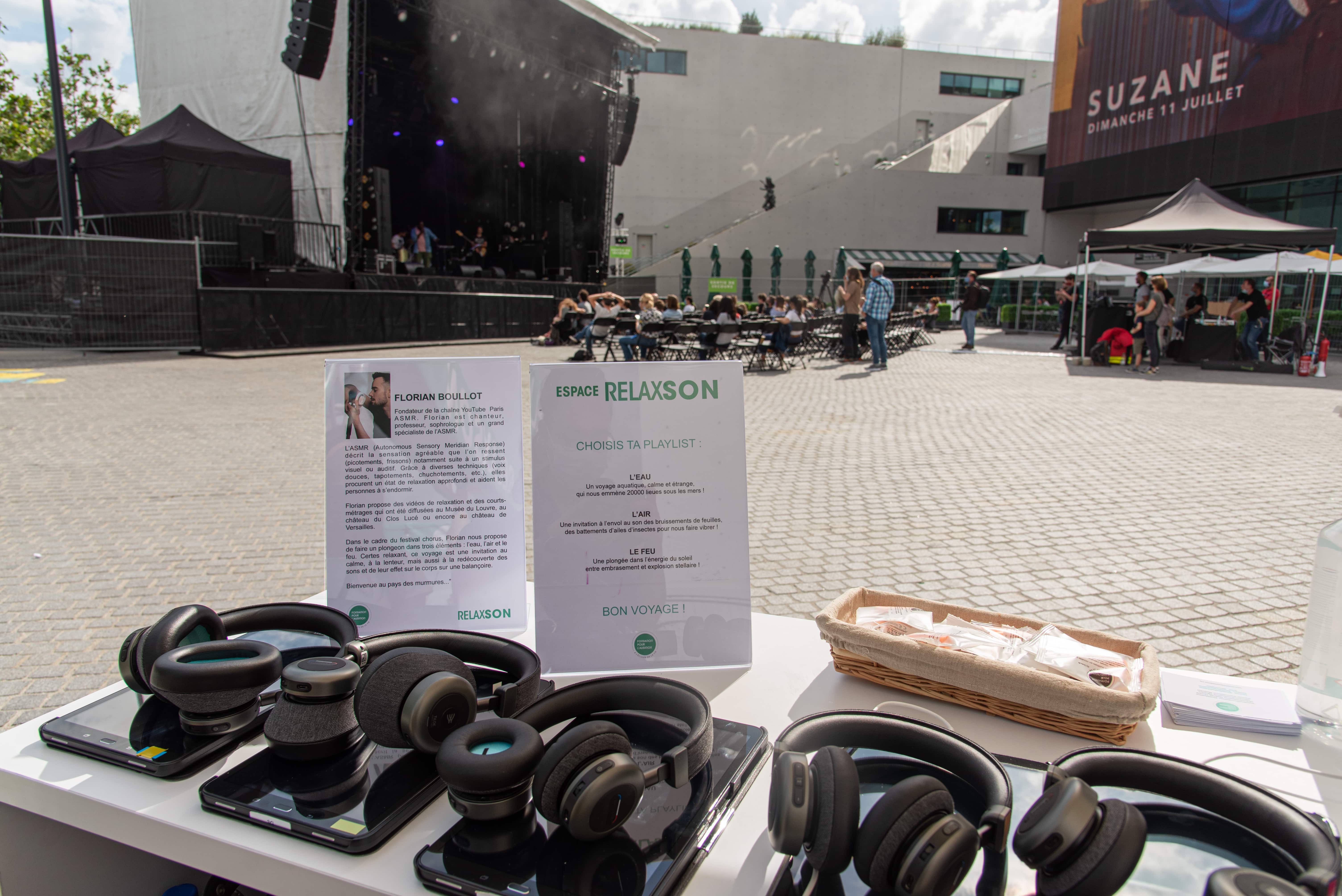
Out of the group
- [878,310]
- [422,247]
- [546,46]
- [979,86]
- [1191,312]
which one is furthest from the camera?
[979,86]

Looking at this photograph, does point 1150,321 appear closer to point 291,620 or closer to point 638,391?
point 638,391

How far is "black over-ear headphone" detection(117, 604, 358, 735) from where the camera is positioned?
1.12 metres

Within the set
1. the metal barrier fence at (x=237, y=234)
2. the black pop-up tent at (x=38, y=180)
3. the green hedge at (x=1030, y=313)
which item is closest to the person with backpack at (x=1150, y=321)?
the green hedge at (x=1030, y=313)

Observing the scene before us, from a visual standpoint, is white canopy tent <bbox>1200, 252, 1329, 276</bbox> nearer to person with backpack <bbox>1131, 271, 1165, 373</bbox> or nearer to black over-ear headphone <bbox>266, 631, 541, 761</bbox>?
person with backpack <bbox>1131, 271, 1165, 373</bbox>

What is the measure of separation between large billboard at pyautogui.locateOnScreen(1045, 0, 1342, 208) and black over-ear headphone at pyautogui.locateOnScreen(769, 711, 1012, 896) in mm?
32466

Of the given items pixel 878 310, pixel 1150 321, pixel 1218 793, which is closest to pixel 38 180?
pixel 878 310

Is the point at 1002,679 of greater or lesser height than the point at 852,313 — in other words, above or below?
below

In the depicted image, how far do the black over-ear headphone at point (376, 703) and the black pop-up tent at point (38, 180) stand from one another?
23845 mm

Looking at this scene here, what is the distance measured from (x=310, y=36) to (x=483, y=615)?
1995 centimetres

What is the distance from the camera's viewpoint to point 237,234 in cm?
1747

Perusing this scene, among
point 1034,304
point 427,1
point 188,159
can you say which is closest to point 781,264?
point 1034,304

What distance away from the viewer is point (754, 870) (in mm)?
969

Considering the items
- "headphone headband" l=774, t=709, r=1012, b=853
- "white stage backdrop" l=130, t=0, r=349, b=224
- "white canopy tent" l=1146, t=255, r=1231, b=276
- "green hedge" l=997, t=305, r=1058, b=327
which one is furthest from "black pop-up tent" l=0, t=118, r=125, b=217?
"green hedge" l=997, t=305, r=1058, b=327

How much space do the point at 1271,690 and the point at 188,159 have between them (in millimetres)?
21196
